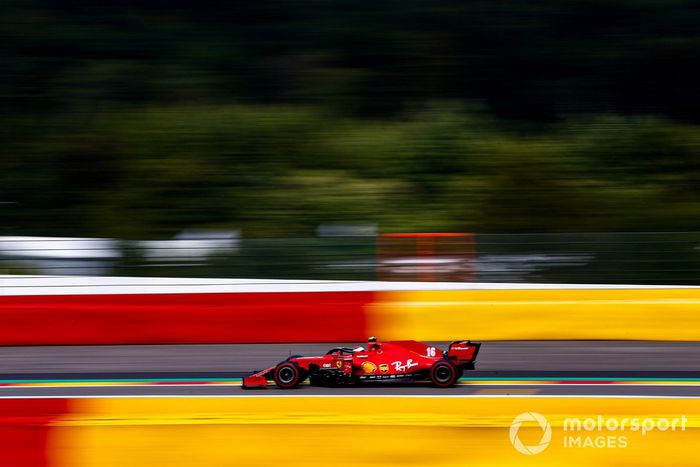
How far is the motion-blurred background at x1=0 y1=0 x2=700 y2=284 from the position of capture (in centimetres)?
1572

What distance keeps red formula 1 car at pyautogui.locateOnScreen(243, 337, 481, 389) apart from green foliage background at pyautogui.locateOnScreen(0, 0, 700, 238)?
828 cm

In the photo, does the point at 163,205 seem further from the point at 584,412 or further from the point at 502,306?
the point at 584,412

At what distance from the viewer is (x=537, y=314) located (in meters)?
9.02

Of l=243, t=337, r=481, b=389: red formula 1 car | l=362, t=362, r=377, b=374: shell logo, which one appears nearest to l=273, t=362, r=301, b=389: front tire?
l=243, t=337, r=481, b=389: red formula 1 car

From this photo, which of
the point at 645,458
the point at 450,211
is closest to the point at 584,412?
the point at 645,458

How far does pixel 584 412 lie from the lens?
4.65 metres

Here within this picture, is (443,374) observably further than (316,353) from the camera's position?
No

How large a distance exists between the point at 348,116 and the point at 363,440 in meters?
14.6

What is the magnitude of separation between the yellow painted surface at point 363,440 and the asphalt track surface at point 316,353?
1.72m

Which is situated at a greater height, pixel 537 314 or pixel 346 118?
pixel 346 118

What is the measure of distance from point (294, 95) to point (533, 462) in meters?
15.3

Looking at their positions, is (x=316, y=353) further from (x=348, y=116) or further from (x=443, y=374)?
(x=348, y=116)

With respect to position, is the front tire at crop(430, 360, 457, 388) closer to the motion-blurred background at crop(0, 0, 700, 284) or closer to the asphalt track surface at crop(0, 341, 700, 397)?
the asphalt track surface at crop(0, 341, 700, 397)

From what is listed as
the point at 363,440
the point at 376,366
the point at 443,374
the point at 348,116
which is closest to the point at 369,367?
the point at 376,366
